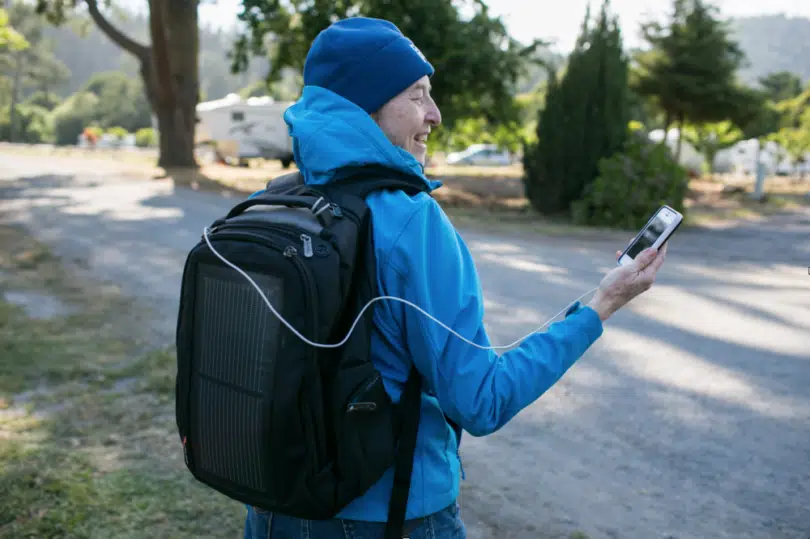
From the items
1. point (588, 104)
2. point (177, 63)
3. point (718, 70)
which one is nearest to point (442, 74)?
point (588, 104)

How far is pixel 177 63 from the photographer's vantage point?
2420 cm

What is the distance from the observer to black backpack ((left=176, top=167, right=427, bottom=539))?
164 cm

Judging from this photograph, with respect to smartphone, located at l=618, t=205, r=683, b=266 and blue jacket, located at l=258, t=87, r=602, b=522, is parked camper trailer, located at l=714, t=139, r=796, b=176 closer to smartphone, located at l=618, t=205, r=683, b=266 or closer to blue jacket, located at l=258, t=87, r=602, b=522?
smartphone, located at l=618, t=205, r=683, b=266

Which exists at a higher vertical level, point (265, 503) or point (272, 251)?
point (272, 251)

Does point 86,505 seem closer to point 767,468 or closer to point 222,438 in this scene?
point 222,438

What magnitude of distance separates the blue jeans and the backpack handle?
0.67 metres

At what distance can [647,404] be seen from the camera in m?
5.13

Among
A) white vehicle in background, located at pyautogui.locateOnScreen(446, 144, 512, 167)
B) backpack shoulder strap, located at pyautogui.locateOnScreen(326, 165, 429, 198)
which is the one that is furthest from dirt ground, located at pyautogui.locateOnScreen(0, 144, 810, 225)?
white vehicle in background, located at pyautogui.locateOnScreen(446, 144, 512, 167)

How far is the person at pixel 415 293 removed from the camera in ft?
5.55

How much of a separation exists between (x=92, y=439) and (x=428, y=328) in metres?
3.32

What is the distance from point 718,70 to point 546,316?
21.8 meters

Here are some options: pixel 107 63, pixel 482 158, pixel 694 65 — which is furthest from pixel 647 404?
pixel 107 63

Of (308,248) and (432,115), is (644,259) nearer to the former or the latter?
(432,115)

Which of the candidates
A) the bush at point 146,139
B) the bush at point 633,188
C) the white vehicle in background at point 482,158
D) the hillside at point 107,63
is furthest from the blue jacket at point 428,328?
the hillside at point 107,63
